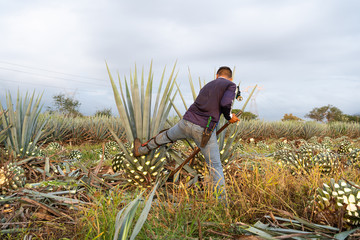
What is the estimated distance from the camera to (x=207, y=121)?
129 inches

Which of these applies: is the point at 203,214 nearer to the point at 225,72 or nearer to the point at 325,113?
the point at 225,72

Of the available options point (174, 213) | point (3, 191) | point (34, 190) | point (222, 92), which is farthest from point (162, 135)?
point (3, 191)

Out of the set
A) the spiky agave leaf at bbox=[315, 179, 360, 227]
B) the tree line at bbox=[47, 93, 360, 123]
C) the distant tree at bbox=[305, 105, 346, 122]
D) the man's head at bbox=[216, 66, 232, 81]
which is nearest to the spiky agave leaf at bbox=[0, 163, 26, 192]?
the man's head at bbox=[216, 66, 232, 81]

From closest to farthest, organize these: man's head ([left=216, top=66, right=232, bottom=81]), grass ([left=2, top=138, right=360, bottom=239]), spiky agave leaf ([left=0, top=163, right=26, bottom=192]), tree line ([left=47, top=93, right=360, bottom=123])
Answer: grass ([left=2, top=138, right=360, bottom=239]) < spiky agave leaf ([left=0, top=163, right=26, bottom=192]) < man's head ([left=216, top=66, right=232, bottom=81]) < tree line ([left=47, top=93, right=360, bottom=123])

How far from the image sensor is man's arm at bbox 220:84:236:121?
3.22m

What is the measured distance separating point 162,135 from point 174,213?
1.20 meters

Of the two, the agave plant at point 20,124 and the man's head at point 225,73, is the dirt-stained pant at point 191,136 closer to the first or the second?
the man's head at point 225,73

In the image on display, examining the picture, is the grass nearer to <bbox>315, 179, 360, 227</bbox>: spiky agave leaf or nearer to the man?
<bbox>315, 179, 360, 227</bbox>: spiky agave leaf

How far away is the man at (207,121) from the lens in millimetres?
3225

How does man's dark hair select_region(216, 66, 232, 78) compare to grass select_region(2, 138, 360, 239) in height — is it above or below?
above

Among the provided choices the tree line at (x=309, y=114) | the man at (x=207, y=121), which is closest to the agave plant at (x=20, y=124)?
the man at (x=207, y=121)

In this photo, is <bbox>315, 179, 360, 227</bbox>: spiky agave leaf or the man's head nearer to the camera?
<bbox>315, 179, 360, 227</bbox>: spiky agave leaf

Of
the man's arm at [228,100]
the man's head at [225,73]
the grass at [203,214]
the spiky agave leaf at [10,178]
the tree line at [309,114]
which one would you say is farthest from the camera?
the tree line at [309,114]

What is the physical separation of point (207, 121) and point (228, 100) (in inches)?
13.6
